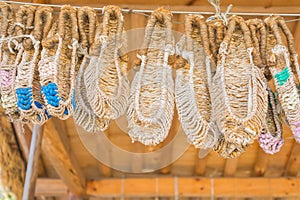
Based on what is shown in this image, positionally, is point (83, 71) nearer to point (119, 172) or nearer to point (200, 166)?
point (200, 166)

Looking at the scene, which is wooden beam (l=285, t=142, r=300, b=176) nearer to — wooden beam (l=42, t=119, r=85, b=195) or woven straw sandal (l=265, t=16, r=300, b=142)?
wooden beam (l=42, t=119, r=85, b=195)

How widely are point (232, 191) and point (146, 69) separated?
7.85 feet

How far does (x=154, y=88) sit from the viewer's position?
1088 mm

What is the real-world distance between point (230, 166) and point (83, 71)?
228 cm

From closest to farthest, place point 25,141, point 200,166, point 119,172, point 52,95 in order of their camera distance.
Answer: point 52,95 < point 25,141 < point 200,166 < point 119,172

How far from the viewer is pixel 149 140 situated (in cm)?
102

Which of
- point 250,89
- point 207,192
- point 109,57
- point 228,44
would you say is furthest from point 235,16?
point 207,192

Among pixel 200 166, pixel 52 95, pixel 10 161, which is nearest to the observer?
pixel 52 95

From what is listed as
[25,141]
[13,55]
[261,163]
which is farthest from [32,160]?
[261,163]

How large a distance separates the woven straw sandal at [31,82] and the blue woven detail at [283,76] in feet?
2.00

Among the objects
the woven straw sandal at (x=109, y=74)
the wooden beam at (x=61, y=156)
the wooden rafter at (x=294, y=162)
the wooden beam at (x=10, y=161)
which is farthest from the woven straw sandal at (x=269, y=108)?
the wooden beam at (x=10, y=161)

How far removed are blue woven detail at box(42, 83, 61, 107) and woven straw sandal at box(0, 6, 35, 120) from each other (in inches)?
3.7

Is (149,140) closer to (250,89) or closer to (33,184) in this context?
(250,89)

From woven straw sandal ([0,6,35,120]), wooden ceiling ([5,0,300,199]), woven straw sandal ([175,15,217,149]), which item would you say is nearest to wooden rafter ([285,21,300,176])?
wooden ceiling ([5,0,300,199])
